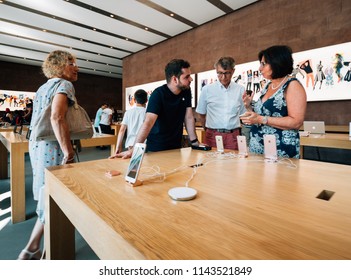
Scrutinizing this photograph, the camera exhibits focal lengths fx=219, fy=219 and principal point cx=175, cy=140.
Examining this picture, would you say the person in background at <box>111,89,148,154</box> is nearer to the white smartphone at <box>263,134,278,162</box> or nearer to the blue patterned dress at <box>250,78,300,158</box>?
the blue patterned dress at <box>250,78,300,158</box>

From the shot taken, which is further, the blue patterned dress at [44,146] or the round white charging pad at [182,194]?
the blue patterned dress at [44,146]

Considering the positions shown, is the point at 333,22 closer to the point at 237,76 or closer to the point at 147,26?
the point at 237,76

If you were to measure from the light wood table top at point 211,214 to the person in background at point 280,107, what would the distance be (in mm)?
331

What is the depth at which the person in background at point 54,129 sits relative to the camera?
1361 mm

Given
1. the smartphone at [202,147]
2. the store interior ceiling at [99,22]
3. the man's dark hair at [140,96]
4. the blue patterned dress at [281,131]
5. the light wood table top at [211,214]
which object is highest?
the store interior ceiling at [99,22]

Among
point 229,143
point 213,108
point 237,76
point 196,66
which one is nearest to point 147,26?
point 196,66

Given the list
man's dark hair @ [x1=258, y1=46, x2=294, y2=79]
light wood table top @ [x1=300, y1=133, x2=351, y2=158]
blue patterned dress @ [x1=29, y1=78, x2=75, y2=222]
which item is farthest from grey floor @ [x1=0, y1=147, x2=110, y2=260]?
light wood table top @ [x1=300, y1=133, x2=351, y2=158]

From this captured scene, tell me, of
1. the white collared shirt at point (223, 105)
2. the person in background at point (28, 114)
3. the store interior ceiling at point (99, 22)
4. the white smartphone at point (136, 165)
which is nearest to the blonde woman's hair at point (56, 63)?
the white smartphone at point (136, 165)

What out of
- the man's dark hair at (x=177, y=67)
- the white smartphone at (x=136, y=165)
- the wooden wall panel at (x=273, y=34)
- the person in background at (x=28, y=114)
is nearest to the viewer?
the white smartphone at (x=136, y=165)

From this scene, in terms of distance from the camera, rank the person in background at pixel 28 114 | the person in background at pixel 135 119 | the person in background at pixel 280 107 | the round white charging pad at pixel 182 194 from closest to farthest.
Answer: the round white charging pad at pixel 182 194 < the person in background at pixel 280 107 < the person in background at pixel 135 119 < the person in background at pixel 28 114

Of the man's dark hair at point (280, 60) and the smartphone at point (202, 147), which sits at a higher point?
the man's dark hair at point (280, 60)

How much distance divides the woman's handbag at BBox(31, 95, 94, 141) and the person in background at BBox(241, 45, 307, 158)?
3.57 ft

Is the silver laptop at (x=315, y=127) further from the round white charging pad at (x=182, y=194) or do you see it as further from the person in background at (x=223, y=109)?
the round white charging pad at (x=182, y=194)

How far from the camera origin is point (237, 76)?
14.8ft
